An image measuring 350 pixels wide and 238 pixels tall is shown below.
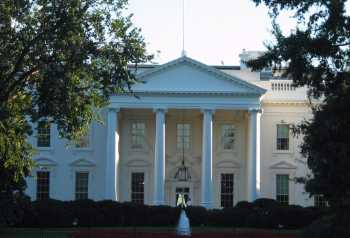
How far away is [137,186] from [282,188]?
10.7 m

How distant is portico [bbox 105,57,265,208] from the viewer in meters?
54.9

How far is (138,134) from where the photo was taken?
5869 cm

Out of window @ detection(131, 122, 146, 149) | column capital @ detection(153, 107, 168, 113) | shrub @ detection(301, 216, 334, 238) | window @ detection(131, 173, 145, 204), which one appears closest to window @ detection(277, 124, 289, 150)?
column capital @ detection(153, 107, 168, 113)

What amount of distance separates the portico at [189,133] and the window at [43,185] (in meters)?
5.11

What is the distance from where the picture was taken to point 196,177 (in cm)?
5875

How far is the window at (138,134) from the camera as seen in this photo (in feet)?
192

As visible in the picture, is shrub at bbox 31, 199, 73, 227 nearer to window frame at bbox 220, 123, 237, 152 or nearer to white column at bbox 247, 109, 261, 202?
white column at bbox 247, 109, 261, 202

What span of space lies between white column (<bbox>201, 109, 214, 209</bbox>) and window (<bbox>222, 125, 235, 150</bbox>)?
140 inches

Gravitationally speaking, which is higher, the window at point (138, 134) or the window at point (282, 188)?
the window at point (138, 134)

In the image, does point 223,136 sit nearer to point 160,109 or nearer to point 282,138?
point 282,138

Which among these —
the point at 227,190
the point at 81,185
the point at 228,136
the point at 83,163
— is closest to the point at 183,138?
the point at 228,136

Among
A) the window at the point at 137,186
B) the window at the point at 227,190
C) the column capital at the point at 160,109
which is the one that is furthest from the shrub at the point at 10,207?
the window at the point at 227,190

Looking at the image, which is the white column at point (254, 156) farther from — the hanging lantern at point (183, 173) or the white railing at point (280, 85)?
the hanging lantern at point (183, 173)

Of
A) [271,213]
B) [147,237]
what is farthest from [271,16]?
[271,213]
